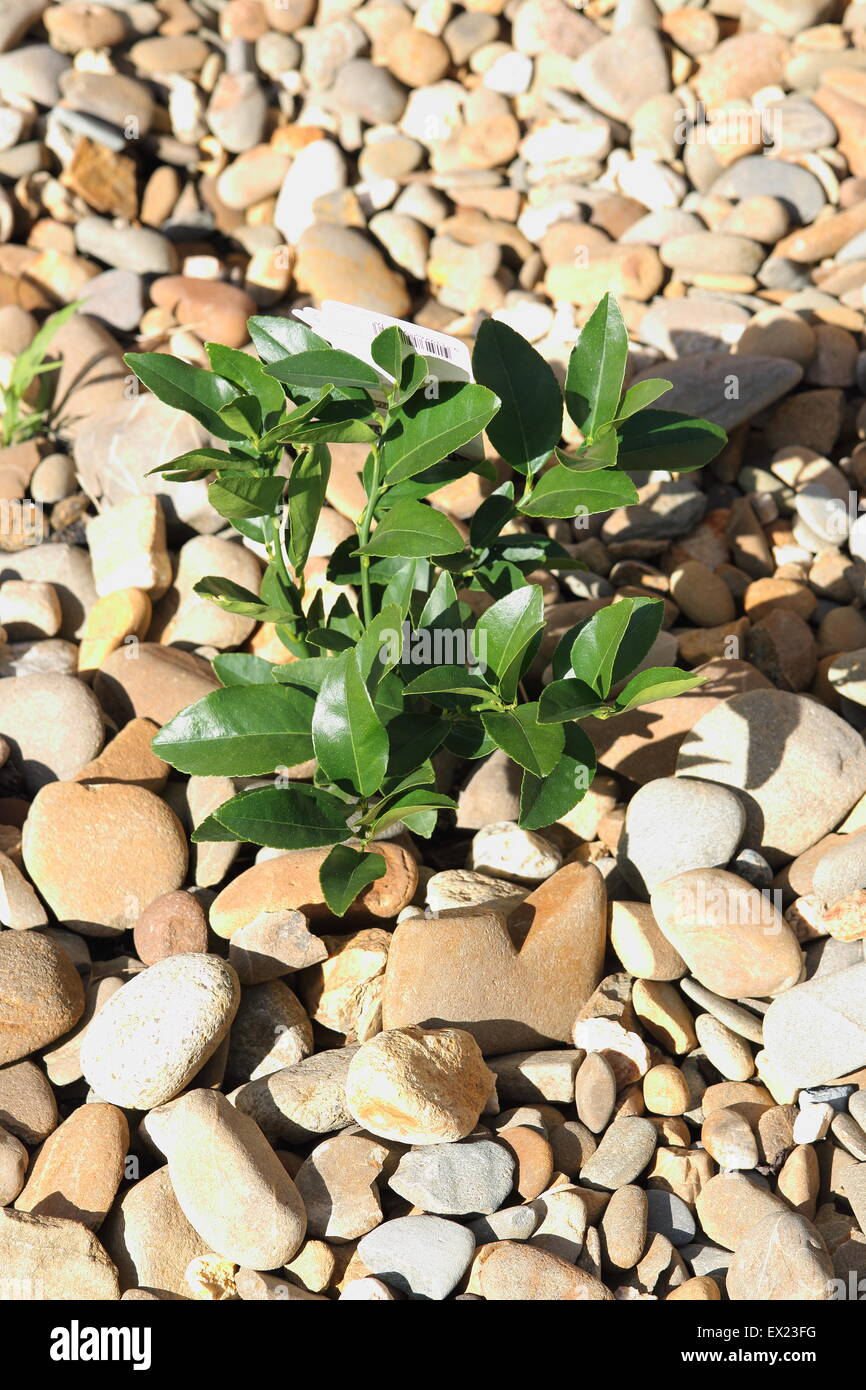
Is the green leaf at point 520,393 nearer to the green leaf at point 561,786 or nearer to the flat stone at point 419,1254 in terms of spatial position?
the green leaf at point 561,786

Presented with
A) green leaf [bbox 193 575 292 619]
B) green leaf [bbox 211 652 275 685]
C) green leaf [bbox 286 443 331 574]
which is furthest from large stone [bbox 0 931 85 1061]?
green leaf [bbox 286 443 331 574]

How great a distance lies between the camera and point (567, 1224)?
1.54 metres

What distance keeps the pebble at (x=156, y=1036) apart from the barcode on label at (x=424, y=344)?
97cm

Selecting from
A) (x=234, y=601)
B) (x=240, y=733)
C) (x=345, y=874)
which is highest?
(x=234, y=601)

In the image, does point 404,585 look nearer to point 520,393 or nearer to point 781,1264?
point 520,393

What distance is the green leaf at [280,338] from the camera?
5.79 ft

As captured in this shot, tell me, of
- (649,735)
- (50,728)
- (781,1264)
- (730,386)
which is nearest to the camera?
(781,1264)

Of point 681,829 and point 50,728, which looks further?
point 50,728

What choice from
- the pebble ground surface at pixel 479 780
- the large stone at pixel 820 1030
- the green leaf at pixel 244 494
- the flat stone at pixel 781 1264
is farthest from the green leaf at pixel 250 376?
the flat stone at pixel 781 1264

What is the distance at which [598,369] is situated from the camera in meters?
1.74

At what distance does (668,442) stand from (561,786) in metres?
0.57

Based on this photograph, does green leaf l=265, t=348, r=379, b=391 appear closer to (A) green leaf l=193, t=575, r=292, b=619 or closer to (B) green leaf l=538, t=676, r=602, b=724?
(A) green leaf l=193, t=575, r=292, b=619

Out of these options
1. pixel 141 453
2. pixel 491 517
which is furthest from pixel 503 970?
pixel 141 453
